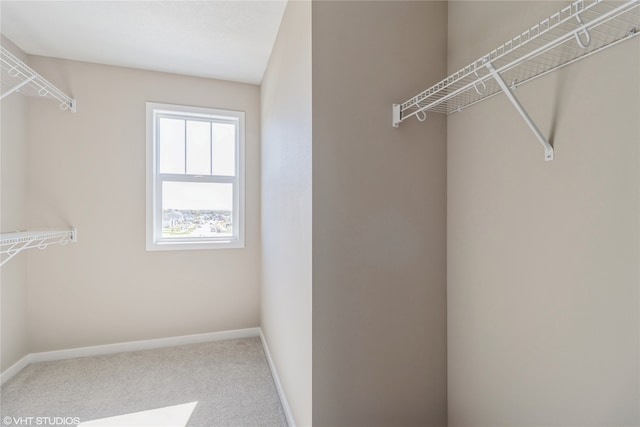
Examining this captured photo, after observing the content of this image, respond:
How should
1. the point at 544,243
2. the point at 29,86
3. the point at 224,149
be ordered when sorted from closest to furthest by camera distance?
the point at 544,243 < the point at 29,86 < the point at 224,149

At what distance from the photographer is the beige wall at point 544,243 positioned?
86 centimetres

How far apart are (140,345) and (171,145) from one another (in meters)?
1.81

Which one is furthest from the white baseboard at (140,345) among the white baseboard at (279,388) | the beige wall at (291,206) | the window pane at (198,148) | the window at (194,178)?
the window pane at (198,148)

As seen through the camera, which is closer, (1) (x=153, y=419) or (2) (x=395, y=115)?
(2) (x=395, y=115)

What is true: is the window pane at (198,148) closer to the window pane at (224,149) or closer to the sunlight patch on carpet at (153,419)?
the window pane at (224,149)

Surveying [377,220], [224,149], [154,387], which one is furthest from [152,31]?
[154,387]

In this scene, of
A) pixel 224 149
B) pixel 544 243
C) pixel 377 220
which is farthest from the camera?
pixel 224 149

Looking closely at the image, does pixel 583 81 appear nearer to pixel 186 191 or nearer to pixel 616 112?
pixel 616 112

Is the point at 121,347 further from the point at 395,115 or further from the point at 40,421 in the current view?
the point at 395,115

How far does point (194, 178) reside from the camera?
2764 millimetres

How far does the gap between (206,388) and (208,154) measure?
1964mm

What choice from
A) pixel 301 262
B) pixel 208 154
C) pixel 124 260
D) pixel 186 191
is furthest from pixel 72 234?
pixel 301 262

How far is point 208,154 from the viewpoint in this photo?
111 inches

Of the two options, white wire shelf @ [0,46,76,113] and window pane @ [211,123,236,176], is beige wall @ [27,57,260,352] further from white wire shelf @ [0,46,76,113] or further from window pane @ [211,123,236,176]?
window pane @ [211,123,236,176]
